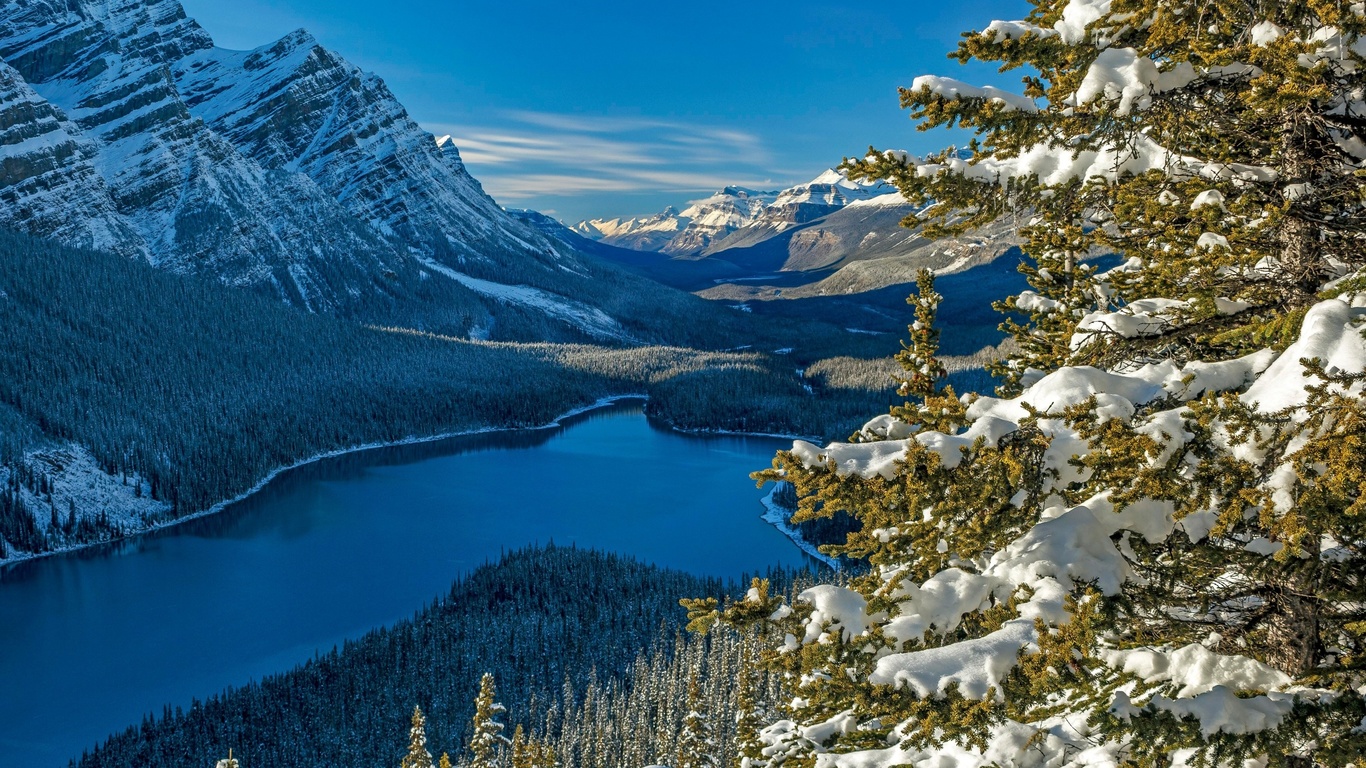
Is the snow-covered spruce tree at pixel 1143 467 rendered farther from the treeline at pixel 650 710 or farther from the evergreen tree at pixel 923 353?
the treeline at pixel 650 710

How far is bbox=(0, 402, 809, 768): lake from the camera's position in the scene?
73.0 metres

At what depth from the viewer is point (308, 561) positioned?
10694 centimetres

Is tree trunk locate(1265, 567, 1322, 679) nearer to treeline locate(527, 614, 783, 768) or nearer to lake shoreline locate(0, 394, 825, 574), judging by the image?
treeline locate(527, 614, 783, 768)

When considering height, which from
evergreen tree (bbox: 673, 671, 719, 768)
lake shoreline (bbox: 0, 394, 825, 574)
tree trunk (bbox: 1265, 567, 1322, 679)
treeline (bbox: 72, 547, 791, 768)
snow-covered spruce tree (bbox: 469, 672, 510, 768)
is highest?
tree trunk (bbox: 1265, 567, 1322, 679)

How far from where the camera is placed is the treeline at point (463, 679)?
56250mm

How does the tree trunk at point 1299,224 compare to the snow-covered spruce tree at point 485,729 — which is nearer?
the tree trunk at point 1299,224

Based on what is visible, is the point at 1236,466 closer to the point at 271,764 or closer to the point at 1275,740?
the point at 1275,740

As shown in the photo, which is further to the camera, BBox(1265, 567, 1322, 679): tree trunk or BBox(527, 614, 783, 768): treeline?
BBox(527, 614, 783, 768): treeline

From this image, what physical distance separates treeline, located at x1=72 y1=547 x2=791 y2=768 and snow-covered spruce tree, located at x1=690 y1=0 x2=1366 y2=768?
4610 cm

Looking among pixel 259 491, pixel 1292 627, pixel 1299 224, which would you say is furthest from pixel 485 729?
pixel 259 491

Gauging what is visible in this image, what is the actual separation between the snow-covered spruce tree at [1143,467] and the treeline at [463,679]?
46.1m

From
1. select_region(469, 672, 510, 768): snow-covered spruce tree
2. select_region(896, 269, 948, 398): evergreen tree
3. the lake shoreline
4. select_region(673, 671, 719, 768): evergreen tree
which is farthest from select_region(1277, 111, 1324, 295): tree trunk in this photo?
the lake shoreline

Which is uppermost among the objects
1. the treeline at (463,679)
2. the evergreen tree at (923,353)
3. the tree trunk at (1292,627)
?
the evergreen tree at (923,353)

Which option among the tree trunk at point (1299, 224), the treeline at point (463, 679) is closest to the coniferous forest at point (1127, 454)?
the tree trunk at point (1299, 224)
